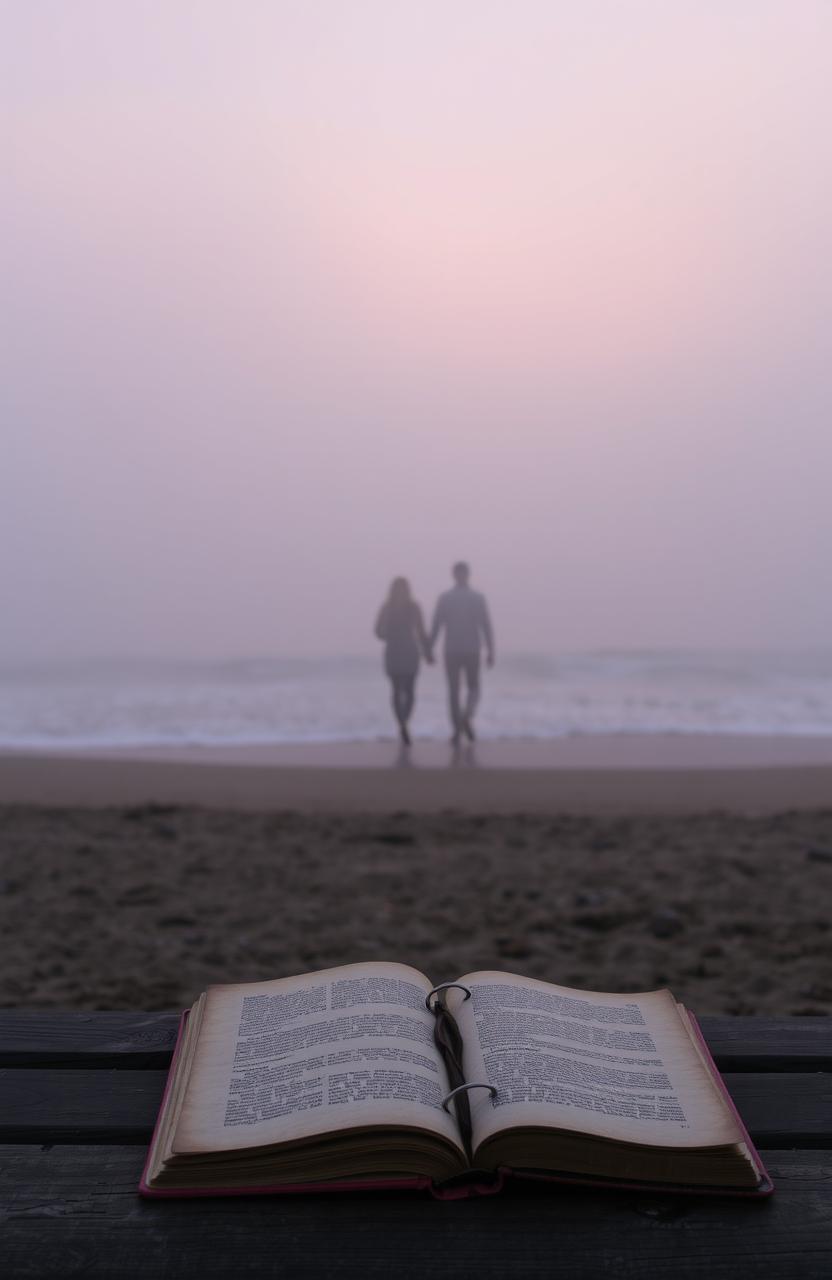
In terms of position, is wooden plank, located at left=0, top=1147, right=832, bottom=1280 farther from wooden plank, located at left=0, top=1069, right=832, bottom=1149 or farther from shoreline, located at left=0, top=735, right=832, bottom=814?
shoreline, located at left=0, top=735, right=832, bottom=814

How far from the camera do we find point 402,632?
35.0 feet

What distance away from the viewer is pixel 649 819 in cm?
652

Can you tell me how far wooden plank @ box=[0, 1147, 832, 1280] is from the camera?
3.66 ft

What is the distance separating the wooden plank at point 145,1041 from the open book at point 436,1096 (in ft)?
0.26

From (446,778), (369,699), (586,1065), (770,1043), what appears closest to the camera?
(586,1065)

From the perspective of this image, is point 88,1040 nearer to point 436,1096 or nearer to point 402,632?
point 436,1096

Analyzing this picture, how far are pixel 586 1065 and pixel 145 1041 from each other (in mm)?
620

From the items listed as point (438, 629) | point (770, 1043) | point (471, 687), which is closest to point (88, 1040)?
point (770, 1043)

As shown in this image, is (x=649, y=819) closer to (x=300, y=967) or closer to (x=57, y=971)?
(x=300, y=967)

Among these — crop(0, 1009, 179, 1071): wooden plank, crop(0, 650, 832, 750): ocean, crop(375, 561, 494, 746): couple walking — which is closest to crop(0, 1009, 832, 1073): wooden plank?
crop(0, 1009, 179, 1071): wooden plank

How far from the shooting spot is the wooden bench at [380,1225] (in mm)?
1118

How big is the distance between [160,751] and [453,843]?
5.34m

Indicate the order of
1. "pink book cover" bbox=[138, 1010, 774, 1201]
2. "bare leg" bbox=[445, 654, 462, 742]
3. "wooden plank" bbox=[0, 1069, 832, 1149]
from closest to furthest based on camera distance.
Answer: "pink book cover" bbox=[138, 1010, 774, 1201], "wooden plank" bbox=[0, 1069, 832, 1149], "bare leg" bbox=[445, 654, 462, 742]

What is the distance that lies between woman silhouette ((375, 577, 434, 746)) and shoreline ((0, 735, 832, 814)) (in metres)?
0.77
